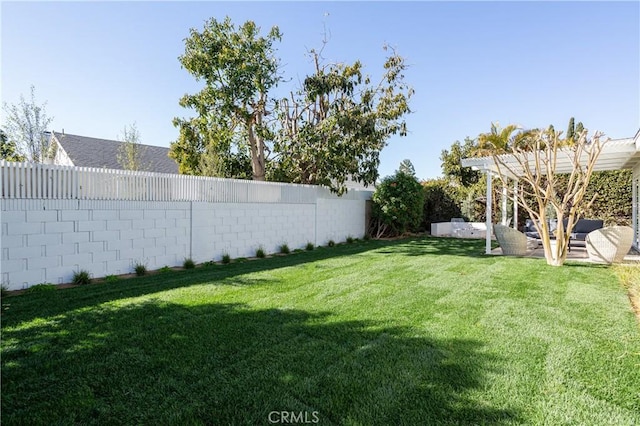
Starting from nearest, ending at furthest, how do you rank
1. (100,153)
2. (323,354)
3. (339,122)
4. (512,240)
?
(323,354) < (512,240) < (339,122) < (100,153)

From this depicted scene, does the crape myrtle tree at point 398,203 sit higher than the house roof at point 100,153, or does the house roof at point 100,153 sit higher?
the house roof at point 100,153

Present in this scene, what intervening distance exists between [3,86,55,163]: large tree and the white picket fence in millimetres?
10248

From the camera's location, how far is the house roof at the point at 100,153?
725 inches

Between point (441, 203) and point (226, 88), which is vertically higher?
point (226, 88)

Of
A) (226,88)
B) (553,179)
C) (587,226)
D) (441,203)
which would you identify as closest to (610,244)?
(553,179)

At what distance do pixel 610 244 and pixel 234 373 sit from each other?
976 centimetres

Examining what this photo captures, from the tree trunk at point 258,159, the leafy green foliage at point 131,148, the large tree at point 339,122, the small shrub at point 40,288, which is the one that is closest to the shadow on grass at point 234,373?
the small shrub at point 40,288

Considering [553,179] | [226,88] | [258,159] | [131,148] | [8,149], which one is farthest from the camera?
[131,148]

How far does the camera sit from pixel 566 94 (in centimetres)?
1416

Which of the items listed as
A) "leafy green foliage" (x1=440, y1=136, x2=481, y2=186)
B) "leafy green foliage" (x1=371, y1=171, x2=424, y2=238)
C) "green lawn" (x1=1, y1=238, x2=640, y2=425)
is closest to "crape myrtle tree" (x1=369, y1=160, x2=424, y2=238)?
"leafy green foliage" (x1=371, y1=171, x2=424, y2=238)

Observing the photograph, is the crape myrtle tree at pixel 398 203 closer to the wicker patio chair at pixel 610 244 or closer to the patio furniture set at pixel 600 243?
the patio furniture set at pixel 600 243

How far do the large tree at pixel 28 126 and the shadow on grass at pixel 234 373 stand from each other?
14.0m
